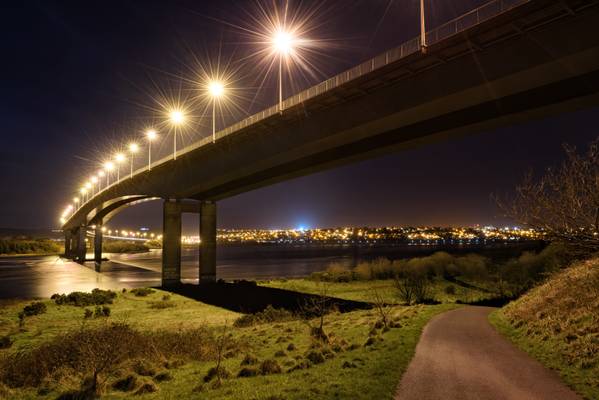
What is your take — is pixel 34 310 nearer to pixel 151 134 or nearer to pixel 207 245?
pixel 207 245

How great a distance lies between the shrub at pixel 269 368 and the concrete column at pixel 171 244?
1454 inches

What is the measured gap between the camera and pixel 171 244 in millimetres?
48562

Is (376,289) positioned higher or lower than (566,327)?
lower

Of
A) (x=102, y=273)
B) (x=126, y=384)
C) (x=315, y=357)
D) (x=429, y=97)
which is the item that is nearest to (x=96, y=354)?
(x=126, y=384)

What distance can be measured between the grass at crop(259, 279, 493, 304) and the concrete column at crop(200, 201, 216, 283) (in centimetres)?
636

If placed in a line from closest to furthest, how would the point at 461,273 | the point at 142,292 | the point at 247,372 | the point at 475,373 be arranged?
the point at 475,373
the point at 247,372
the point at 142,292
the point at 461,273

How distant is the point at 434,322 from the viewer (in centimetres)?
1855

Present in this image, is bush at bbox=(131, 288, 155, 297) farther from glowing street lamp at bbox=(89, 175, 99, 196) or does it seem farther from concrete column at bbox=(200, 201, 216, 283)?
glowing street lamp at bbox=(89, 175, 99, 196)

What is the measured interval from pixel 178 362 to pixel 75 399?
12.3 ft

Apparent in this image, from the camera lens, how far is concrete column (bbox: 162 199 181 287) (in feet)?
157

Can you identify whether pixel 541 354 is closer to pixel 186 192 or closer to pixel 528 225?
pixel 528 225

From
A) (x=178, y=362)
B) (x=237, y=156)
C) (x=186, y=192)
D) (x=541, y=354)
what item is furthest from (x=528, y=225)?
(x=186, y=192)

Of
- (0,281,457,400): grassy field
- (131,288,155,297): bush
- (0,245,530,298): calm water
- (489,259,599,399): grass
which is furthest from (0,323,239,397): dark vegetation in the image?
(0,245,530,298): calm water

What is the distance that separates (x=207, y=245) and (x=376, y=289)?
67.0 feet
